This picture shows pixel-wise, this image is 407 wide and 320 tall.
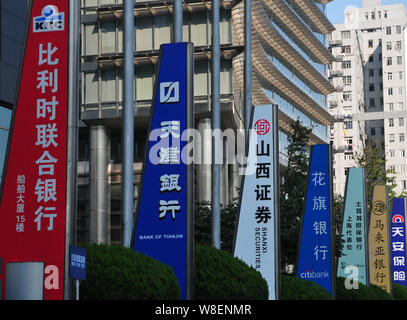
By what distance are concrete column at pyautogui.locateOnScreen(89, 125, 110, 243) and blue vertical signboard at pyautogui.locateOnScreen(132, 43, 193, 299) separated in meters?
33.9

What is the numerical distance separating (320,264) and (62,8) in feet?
60.0

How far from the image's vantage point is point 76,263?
13.7 m

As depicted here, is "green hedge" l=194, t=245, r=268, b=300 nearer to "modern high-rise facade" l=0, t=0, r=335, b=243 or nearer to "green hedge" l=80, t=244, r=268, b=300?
"green hedge" l=80, t=244, r=268, b=300

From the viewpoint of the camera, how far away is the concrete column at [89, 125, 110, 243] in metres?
53.9

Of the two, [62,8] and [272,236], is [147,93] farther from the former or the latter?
[62,8]

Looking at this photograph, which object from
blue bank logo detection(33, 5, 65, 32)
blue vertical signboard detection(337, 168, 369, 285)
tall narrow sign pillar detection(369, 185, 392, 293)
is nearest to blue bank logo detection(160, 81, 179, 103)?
blue bank logo detection(33, 5, 65, 32)

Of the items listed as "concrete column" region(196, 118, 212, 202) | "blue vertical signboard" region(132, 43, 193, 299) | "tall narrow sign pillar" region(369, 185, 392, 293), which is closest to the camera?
"blue vertical signboard" region(132, 43, 193, 299)

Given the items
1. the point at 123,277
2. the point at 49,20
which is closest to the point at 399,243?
the point at 123,277

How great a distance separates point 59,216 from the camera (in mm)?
14578

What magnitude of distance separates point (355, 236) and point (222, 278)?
19.8m

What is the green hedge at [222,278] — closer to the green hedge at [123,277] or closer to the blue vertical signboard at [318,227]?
the green hedge at [123,277]

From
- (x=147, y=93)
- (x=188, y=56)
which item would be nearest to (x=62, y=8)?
(x=188, y=56)

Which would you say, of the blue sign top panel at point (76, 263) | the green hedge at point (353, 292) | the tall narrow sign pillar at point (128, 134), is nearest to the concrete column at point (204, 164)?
the green hedge at point (353, 292)

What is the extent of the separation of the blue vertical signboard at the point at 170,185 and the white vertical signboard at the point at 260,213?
20.0 ft
